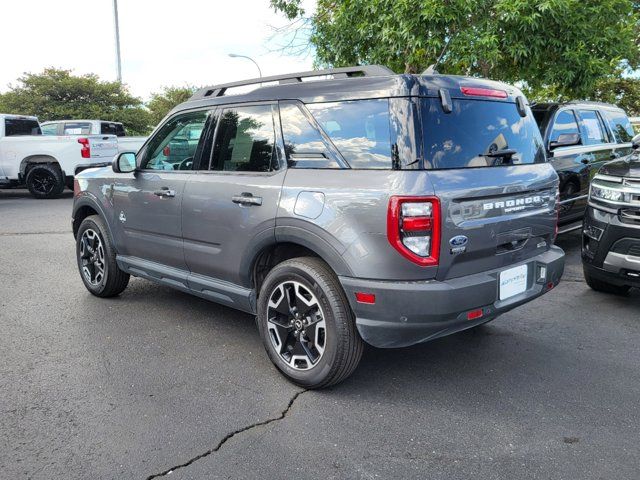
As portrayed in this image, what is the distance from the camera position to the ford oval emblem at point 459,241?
290 centimetres

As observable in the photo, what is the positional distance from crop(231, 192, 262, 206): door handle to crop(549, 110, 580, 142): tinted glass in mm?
4515

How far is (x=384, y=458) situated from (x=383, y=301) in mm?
768

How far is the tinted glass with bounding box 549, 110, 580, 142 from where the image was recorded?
6761 mm

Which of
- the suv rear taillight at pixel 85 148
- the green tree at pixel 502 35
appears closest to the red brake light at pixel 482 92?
the green tree at pixel 502 35

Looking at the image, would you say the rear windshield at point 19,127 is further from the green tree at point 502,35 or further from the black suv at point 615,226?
the black suv at point 615,226

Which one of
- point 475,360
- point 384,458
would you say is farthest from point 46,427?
point 475,360

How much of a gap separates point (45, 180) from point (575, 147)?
1207 centimetres

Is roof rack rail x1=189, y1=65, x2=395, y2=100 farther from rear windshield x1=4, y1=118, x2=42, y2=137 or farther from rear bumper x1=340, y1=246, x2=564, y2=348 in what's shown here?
rear windshield x1=4, y1=118, x2=42, y2=137

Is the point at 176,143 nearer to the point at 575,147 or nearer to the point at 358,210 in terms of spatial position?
the point at 358,210

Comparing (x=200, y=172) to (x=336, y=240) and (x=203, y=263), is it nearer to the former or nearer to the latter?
(x=203, y=263)

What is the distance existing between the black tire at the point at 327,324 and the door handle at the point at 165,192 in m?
1.24

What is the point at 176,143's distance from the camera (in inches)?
175

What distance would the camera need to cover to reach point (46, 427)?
2.94m

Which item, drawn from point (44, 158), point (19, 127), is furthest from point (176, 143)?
point (19, 127)
